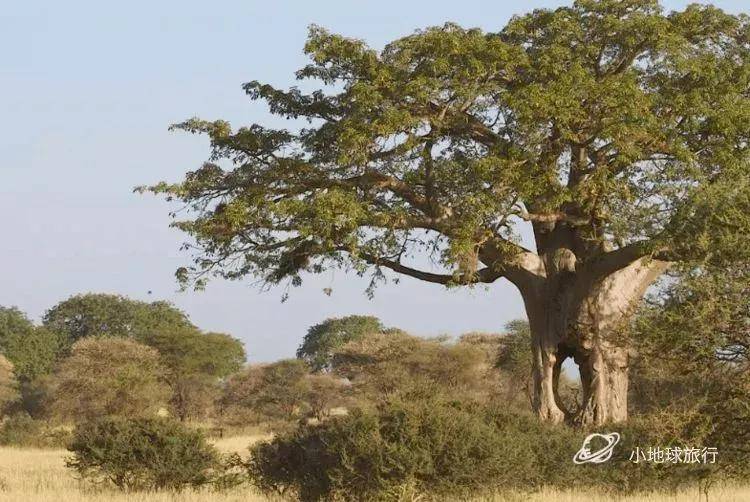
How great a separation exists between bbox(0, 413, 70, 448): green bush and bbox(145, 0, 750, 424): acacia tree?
1578cm

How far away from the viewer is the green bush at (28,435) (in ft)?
A: 105

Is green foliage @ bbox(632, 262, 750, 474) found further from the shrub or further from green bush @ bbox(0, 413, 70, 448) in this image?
green bush @ bbox(0, 413, 70, 448)

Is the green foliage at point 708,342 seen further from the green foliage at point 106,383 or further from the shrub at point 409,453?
the green foliage at point 106,383

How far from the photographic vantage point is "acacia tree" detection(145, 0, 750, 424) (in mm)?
16312

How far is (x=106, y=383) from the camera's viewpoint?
35.3 meters

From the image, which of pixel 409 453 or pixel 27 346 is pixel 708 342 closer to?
pixel 409 453

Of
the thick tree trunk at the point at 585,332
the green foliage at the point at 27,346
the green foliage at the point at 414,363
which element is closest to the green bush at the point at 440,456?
the thick tree trunk at the point at 585,332

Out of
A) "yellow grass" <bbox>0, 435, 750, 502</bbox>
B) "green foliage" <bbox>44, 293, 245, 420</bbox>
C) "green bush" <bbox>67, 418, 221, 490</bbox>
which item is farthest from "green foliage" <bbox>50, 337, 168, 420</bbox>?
"green bush" <bbox>67, 418, 221, 490</bbox>

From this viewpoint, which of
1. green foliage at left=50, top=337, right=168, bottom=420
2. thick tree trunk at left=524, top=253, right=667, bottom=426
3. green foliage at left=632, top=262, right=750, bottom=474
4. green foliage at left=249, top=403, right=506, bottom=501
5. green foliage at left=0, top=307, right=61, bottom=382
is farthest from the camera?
green foliage at left=0, top=307, right=61, bottom=382

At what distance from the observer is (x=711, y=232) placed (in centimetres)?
1270

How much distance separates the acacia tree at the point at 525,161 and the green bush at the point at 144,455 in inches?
154

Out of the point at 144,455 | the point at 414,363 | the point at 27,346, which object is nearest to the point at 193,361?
the point at 414,363
